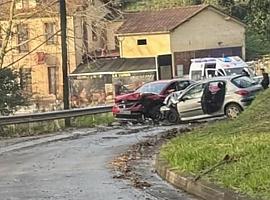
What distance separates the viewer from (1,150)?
20422 mm

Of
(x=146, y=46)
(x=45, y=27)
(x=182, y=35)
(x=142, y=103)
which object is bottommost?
(x=142, y=103)

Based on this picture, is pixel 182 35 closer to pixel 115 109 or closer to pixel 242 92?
pixel 115 109

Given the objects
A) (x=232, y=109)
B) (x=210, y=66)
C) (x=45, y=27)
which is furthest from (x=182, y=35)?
(x=232, y=109)

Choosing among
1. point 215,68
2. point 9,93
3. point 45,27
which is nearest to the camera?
point 9,93

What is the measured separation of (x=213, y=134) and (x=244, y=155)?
4463mm

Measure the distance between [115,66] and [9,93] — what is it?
22.7m

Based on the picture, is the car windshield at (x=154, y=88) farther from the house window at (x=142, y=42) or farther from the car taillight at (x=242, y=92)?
the house window at (x=142, y=42)

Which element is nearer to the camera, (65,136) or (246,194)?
(246,194)

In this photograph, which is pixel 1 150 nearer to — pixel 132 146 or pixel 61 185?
pixel 132 146

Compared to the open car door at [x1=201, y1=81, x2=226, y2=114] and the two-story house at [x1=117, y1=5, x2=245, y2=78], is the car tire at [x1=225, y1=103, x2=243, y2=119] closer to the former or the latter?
the open car door at [x1=201, y1=81, x2=226, y2=114]

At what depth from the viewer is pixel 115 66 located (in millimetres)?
54531

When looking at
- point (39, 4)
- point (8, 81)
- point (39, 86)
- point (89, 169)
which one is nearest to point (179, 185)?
point (89, 169)

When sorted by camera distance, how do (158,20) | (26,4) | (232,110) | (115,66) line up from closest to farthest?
(232,110), (26,4), (115,66), (158,20)

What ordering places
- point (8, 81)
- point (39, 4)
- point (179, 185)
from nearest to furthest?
point (179, 185), point (8, 81), point (39, 4)
